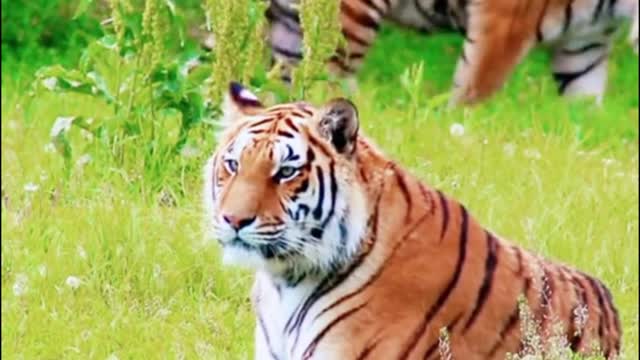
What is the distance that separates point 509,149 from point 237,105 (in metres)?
3.08

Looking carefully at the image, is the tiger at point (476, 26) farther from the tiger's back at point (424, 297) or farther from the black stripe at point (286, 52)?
the tiger's back at point (424, 297)

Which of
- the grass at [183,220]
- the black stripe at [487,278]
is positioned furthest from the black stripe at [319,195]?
the grass at [183,220]

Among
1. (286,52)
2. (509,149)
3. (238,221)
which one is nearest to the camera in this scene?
(238,221)

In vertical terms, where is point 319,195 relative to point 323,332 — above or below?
above

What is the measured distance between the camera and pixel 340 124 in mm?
5766

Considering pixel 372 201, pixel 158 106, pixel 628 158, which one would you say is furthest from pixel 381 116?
pixel 372 201

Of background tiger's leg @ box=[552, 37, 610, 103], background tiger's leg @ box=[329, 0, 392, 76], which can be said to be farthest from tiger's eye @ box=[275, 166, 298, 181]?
background tiger's leg @ box=[552, 37, 610, 103]

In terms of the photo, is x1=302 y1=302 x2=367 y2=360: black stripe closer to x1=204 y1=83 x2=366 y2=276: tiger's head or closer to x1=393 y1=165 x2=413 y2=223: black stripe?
x1=204 y1=83 x2=366 y2=276: tiger's head

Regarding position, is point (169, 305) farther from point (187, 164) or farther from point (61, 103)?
point (61, 103)

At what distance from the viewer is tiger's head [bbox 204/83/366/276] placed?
5.67 meters

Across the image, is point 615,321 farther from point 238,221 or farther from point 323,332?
point 238,221

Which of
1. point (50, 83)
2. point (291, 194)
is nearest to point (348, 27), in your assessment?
point (50, 83)

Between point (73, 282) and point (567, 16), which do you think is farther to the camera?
point (567, 16)

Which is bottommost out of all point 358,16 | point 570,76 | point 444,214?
point 570,76
